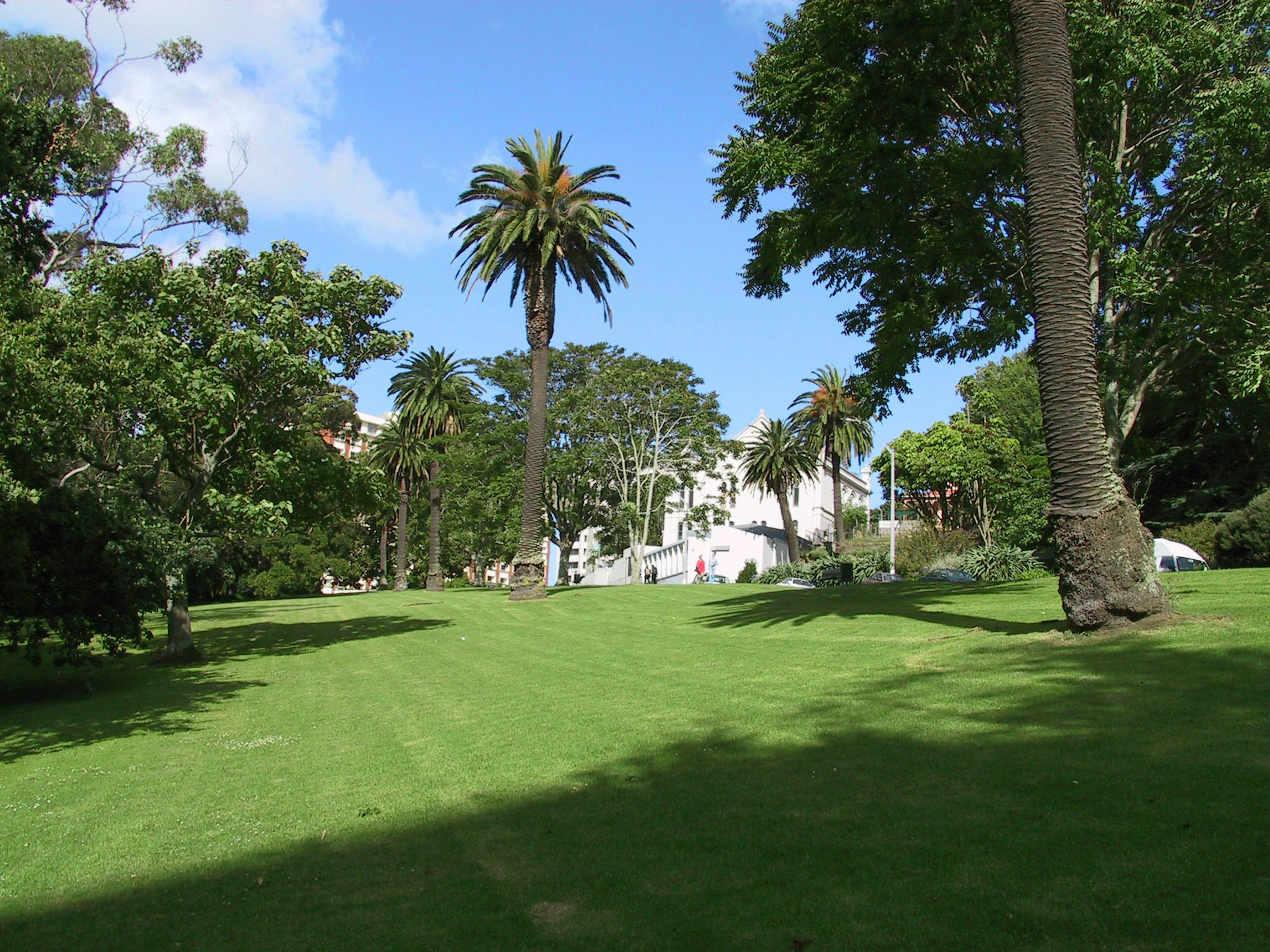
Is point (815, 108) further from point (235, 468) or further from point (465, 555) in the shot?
point (465, 555)

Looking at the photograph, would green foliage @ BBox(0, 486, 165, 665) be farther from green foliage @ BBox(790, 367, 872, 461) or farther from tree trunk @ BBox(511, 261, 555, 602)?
green foliage @ BBox(790, 367, 872, 461)

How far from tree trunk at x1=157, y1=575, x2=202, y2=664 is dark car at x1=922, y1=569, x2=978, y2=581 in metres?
22.1

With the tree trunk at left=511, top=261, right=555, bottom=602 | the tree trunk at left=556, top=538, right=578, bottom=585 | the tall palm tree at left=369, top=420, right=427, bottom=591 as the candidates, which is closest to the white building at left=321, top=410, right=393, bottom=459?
the tall palm tree at left=369, top=420, right=427, bottom=591

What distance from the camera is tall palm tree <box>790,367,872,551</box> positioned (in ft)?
193

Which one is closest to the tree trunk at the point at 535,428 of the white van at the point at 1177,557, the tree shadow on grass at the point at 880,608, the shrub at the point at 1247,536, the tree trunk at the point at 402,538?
the tree shadow on grass at the point at 880,608

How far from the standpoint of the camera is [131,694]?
1648 centimetres

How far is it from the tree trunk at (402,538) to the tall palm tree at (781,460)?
23392mm

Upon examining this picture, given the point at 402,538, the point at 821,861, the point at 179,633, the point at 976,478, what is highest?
the point at 976,478

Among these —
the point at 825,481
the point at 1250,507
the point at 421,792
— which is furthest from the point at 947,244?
the point at 825,481

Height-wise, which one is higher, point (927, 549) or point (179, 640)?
point (927, 549)

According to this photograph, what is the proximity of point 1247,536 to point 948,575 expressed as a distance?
9960 millimetres

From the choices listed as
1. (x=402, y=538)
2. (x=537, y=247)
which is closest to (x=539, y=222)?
(x=537, y=247)

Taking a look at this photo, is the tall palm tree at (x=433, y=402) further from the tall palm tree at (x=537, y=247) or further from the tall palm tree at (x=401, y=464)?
the tall palm tree at (x=537, y=247)

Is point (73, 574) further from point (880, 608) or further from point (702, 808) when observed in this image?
point (880, 608)
